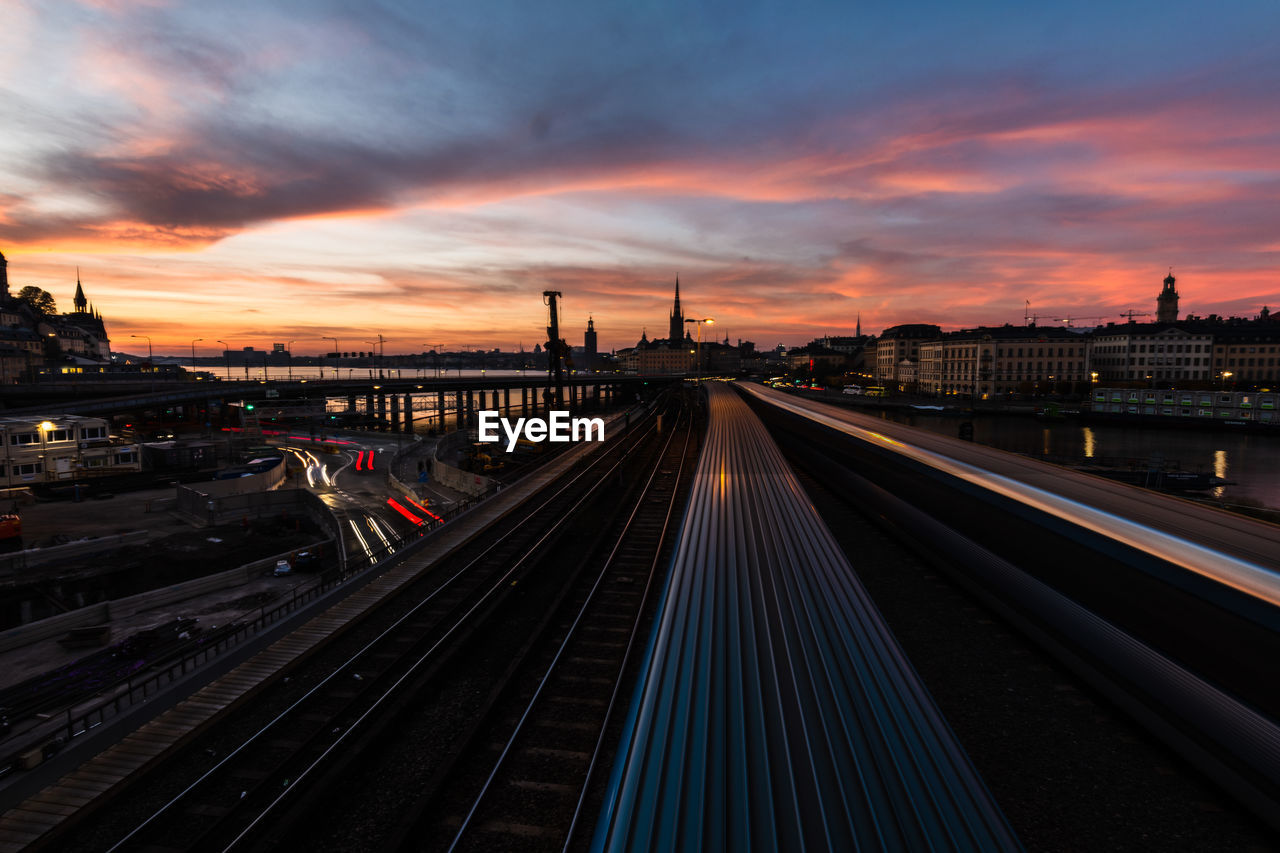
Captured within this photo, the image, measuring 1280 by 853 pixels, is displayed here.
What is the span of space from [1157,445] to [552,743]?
99752mm

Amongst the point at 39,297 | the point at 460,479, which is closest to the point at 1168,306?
the point at 460,479

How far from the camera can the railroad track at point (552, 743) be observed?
8500 millimetres

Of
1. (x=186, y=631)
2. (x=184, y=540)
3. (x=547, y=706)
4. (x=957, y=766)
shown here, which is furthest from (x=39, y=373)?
(x=957, y=766)

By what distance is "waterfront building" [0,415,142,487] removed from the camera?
4600 centimetres

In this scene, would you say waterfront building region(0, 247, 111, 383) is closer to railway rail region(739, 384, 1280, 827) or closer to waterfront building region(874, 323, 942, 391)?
railway rail region(739, 384, 1280, 827)

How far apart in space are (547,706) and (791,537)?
7.32 meters

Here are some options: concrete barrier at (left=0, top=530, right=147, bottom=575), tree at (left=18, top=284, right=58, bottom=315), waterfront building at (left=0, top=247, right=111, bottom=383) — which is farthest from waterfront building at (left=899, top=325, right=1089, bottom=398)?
tree at (left=18, top=284, right=58, bottom=315)

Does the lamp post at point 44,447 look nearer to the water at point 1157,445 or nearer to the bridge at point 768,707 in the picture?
the bridge at point 768,707

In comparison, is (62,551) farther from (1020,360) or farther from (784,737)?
(1020,360)

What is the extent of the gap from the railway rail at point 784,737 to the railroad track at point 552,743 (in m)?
2.86

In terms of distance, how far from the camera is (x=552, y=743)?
34.4 feet

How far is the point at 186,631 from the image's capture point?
21.5 m

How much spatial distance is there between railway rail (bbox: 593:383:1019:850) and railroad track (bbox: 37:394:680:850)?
727 centimetres

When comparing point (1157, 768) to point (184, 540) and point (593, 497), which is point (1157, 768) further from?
point (184, 540)
